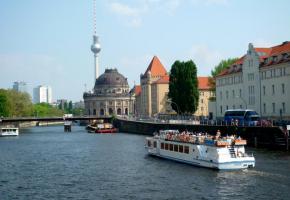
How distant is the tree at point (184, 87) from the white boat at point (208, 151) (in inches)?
2113

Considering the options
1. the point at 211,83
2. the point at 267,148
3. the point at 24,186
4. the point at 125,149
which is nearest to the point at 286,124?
the point at 267,148

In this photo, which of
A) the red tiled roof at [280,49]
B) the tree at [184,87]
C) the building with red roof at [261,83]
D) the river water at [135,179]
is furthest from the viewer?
the tree at [184,87]

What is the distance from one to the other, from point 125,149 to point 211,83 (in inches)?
2948

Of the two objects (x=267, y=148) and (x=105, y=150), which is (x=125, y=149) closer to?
(x=105, y=150)

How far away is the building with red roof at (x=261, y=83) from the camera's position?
102156 millimetres

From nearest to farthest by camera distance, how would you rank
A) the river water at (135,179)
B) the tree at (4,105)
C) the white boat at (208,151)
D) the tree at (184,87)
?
1. the river water at (135,179)
2. the white boat at (208,151)
3. the tree at (184,87)
4. the tree at (4,105)

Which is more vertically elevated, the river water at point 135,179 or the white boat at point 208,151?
the white boat at point 208,151

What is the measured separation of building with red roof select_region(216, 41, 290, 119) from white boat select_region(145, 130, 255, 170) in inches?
1234

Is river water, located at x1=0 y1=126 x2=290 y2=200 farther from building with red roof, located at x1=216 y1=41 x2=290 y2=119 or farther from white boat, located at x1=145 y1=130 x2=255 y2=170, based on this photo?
building with red roof, located at x1=216 y1=41 x2=290 y2=119

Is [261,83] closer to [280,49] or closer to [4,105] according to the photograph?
[280,49]

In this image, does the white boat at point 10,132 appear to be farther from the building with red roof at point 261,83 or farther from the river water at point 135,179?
the river water at point 135,179

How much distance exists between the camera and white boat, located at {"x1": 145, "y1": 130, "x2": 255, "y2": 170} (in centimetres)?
5709

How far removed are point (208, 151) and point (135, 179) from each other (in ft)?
32.8

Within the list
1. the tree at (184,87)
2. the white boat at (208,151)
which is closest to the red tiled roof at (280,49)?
the tree at (184,87)
